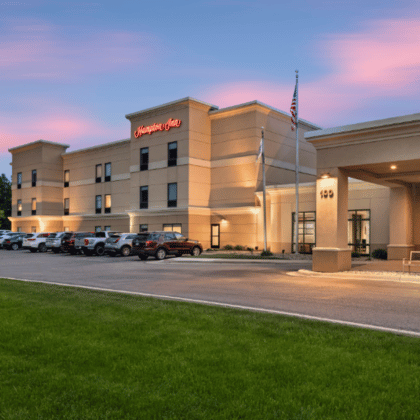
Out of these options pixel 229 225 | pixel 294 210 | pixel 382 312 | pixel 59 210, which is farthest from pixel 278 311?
pixel 59 210

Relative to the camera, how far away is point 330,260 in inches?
667

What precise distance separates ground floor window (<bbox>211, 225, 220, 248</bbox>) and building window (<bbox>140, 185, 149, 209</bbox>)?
6775mm

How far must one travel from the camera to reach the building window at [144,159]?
3991cm

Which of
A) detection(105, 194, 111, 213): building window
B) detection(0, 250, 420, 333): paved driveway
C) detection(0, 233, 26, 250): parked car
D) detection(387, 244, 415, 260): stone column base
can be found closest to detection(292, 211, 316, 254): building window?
detection(387, 244, 415, 260): stone column base

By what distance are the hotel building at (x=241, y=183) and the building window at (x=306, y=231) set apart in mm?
72

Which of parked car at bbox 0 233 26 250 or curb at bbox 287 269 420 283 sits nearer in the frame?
curb at bbox 287 269 420 283

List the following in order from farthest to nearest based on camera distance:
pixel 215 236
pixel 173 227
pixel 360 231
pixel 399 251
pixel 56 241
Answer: pixel 173 227
pixel 215 236
pixel 56 241
pixel 360 231
pixel 399 251

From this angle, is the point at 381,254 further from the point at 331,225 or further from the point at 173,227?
the point at 173,227

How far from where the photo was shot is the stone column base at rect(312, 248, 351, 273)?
1683cm

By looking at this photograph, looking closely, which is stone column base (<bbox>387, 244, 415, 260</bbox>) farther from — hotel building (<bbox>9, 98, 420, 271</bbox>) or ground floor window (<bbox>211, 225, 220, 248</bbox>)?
ground floor window (<bbox>211, 225, 220, 248</bbox>)

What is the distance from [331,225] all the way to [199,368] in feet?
42.2

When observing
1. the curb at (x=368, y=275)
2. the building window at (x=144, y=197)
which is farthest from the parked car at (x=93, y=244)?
the curb at (x=368, y=275)

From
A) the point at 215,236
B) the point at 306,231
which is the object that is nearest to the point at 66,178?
the point at 215,236

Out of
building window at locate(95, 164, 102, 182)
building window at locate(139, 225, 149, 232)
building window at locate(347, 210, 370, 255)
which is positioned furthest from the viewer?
building window at locate(95, 164, 102, 182)
